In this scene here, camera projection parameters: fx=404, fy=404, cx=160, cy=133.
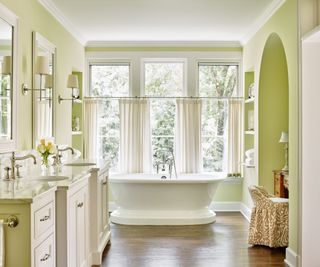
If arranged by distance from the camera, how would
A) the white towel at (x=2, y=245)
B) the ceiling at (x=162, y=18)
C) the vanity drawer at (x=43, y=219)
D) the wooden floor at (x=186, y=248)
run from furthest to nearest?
the ceiling at (x=162, y=18), the wooden floor at (x=186, y=248), the vanity drawer at (x=43, y=219), the white towel at (x=2, y=245)

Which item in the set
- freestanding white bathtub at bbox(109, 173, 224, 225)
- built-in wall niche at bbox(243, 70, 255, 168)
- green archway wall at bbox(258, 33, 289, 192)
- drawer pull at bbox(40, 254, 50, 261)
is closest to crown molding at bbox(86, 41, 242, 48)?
built-in wall niche at bbox(243, 70, 255, 168)

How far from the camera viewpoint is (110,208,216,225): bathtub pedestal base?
5.84 m

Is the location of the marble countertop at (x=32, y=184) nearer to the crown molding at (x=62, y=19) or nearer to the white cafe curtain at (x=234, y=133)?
the crown molding at (x=62, y=19)

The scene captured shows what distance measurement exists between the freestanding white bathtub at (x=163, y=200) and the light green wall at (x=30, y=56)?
1159mm

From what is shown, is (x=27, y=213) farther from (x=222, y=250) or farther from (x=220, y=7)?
(x=220, y=7)

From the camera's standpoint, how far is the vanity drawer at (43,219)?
2281mm

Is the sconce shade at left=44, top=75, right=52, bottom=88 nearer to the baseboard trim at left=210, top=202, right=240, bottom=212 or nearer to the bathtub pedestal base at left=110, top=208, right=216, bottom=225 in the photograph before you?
the bathtub pedestal base at left=110, top=208, right=216, bottom=225

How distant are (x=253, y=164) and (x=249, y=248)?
5.29ft

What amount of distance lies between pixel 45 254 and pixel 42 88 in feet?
7.89

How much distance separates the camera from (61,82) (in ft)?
17.3

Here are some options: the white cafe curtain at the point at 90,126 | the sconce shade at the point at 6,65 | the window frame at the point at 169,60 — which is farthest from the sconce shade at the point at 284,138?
the sconce shade at the point at 6,65

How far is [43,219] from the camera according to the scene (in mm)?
2434

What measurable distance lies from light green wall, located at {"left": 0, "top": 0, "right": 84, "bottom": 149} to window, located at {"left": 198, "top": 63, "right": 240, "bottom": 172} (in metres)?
2.23

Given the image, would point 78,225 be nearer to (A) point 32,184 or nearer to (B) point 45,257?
(A) point 32,184
